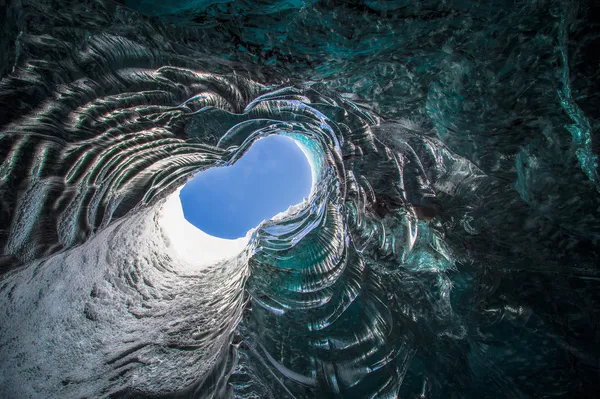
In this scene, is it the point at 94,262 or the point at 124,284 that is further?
the point at 124,284

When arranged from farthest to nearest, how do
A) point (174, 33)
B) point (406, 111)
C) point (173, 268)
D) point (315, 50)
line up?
1. point (173, 268)
2. point (406, 111)
3. point (315, 50)
4. point (174, 33)

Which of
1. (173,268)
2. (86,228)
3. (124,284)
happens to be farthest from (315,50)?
(173,268)

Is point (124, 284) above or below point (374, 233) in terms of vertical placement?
below

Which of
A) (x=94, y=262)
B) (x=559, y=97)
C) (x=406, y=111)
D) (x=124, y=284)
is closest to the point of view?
(x=559, y=97)

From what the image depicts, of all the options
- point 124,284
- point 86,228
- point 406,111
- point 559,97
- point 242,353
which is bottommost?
point 242,353

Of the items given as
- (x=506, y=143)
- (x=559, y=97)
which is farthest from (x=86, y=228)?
(x=559, y=97)

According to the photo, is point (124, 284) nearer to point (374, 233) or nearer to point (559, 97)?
point (374, 233)
